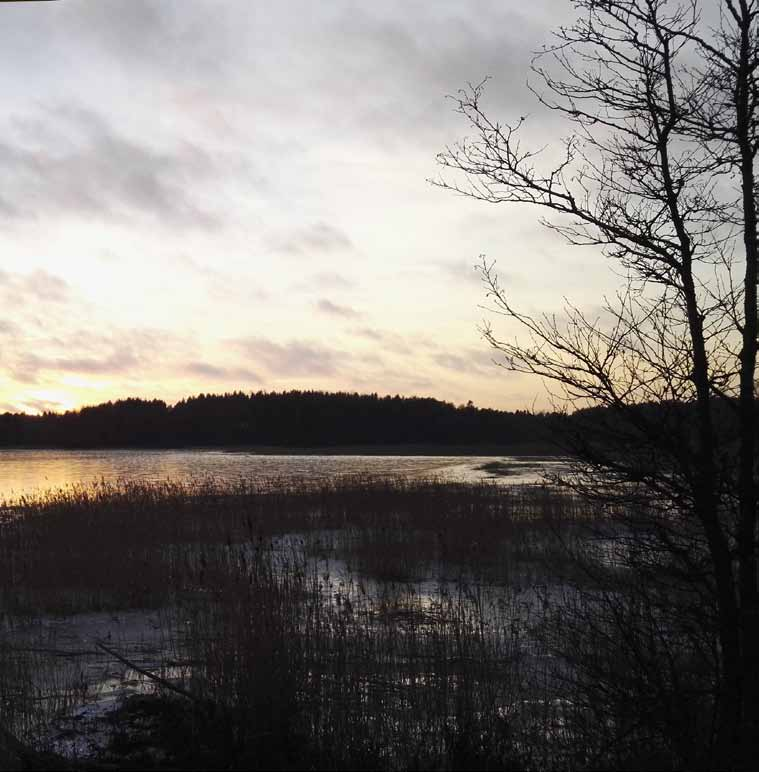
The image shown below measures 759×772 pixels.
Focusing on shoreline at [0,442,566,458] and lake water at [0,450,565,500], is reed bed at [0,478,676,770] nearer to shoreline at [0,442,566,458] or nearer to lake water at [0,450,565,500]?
lake water at [0,450,565,500]

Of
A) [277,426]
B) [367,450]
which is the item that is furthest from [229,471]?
[277,426]

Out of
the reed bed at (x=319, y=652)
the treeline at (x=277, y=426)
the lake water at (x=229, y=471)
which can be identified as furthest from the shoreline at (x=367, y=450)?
the reed bed at (x=319, y=652)

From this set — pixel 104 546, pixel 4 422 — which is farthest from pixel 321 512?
pixel 4 422

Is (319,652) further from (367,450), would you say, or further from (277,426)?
(277,426)

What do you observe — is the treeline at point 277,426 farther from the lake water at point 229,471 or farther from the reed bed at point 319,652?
the reed bed at point 319,652

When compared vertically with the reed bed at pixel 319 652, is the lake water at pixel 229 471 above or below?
above

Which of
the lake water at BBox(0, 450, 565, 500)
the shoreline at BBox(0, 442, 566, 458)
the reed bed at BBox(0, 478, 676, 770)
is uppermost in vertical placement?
the shoreline at BBox(0, 442, 566, 458)

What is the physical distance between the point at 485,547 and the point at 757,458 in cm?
966

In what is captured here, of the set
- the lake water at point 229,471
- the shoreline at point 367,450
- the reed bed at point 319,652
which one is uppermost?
the shoreline at point 367,450

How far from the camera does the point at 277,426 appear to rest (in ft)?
412

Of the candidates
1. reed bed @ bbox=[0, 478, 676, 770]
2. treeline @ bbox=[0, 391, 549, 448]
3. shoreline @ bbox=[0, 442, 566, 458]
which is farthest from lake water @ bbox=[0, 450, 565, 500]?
treeline @ bbox=[0, 391, 549, 448]

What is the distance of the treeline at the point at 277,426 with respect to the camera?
12350cm

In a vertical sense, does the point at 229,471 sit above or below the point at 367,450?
below

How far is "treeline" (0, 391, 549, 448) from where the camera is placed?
405 ft
